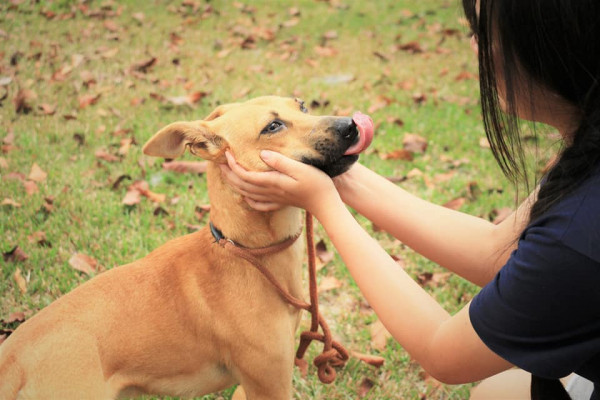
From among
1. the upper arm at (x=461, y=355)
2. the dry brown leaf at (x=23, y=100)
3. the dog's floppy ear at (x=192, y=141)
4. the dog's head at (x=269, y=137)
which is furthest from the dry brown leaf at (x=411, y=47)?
the upper arm at (x=461, y=355)

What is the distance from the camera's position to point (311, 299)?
2473 mm

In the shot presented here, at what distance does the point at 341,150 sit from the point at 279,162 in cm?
A: 28

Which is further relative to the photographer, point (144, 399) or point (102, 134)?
Answer: point (102, 134)

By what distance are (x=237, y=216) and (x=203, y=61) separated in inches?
182

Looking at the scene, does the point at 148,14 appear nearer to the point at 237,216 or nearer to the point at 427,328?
the point at 237,216

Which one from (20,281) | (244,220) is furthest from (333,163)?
(20,281)

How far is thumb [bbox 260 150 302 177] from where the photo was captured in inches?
81.7

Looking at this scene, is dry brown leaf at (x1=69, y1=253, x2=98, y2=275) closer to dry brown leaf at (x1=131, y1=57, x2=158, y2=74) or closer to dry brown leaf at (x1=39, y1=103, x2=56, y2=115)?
dry brown leaf at (x1=39, y1=103, x2=56, y2=115)

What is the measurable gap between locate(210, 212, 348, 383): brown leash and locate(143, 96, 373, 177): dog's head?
1.03ft

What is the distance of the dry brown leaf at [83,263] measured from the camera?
333cm

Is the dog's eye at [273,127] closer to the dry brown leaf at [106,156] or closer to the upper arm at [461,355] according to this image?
the upper arm at [461,355]

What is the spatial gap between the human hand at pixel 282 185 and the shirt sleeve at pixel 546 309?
75 cm

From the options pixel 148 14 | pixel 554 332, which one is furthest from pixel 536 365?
pixel 148 14

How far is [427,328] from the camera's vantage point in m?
1.83
